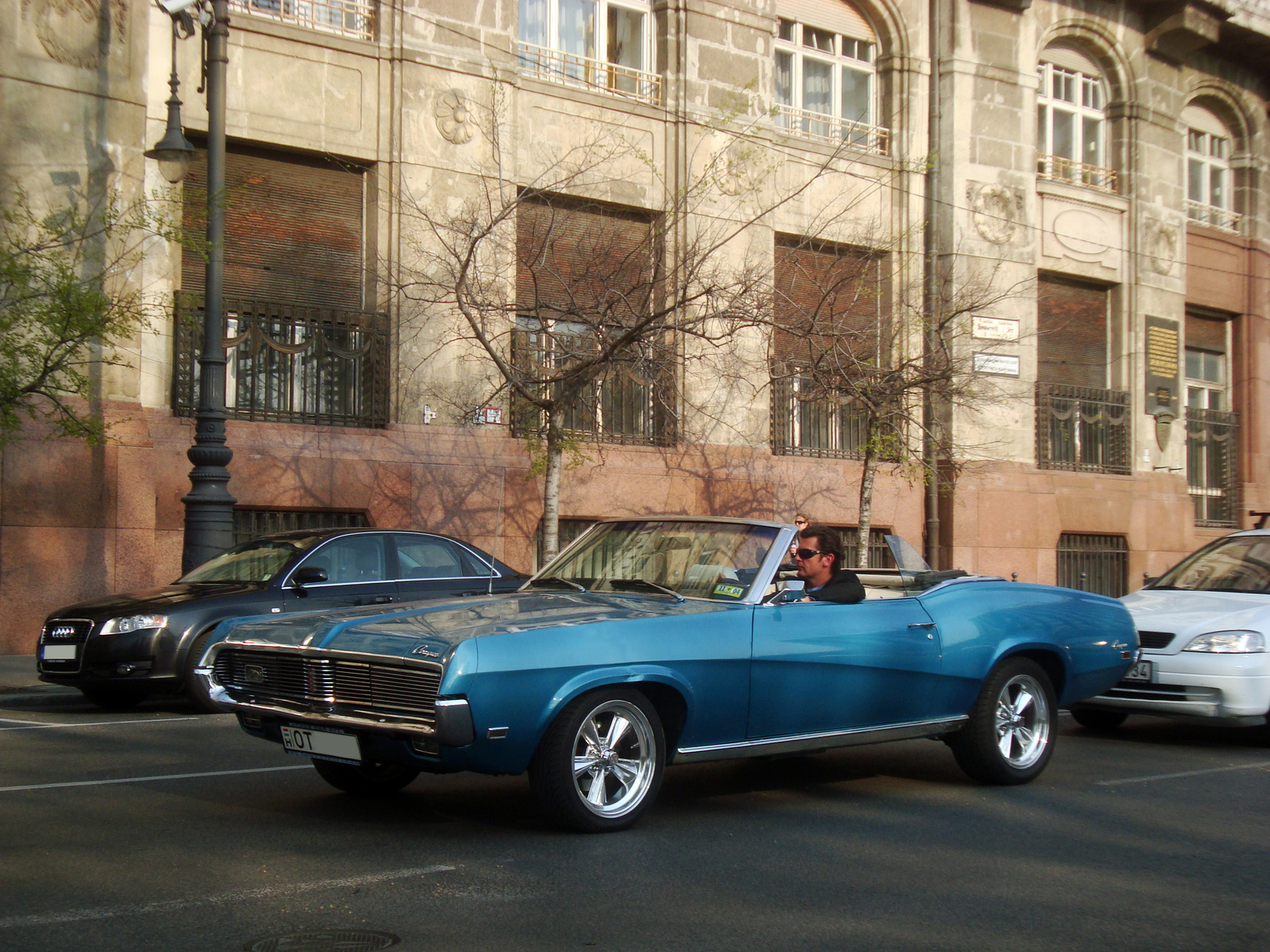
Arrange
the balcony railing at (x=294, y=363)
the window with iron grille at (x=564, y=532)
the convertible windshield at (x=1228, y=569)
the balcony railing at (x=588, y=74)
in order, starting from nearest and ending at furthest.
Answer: the convertible windshield at (x=1228, y=569)
the balcony railing at (x=294, y=363)
the window with iron grille at (x=564, y=532)
the balcony railing at (x=588, y=74)

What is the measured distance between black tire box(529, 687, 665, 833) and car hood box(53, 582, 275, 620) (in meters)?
5.78

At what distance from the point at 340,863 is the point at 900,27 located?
1911 centimetres

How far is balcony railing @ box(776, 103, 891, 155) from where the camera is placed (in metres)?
20.4

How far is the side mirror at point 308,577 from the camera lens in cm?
1083

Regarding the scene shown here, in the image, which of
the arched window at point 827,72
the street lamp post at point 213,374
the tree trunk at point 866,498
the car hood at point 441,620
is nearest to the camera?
the car hood at point 441,620

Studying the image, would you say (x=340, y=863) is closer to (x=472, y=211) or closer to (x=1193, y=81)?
(x=472, y=211)

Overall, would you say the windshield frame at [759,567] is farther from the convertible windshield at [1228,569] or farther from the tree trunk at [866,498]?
the tree trunk at [866,498]

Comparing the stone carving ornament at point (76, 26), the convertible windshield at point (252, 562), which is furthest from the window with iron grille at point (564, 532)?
the stone carving ornament at point (76, 26)

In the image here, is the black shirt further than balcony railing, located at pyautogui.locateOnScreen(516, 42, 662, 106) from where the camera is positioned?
No

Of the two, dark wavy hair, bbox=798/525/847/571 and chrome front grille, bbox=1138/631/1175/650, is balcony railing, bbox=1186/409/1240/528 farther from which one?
dark wavy hair, bbox=798/525/847/571

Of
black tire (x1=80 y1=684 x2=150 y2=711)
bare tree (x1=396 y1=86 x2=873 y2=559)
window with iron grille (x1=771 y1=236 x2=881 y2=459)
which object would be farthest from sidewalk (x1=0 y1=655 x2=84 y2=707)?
window with iron grille (x1=771 y1=236 x2=881 y2=459)

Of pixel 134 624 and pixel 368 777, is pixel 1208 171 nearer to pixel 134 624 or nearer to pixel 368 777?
pixel 134 624

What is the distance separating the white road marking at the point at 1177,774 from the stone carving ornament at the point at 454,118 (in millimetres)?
12153

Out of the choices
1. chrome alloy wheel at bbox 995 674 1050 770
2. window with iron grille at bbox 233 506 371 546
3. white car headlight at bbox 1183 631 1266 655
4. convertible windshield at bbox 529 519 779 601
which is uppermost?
window with iron grille at bbox 233 506 371 546
